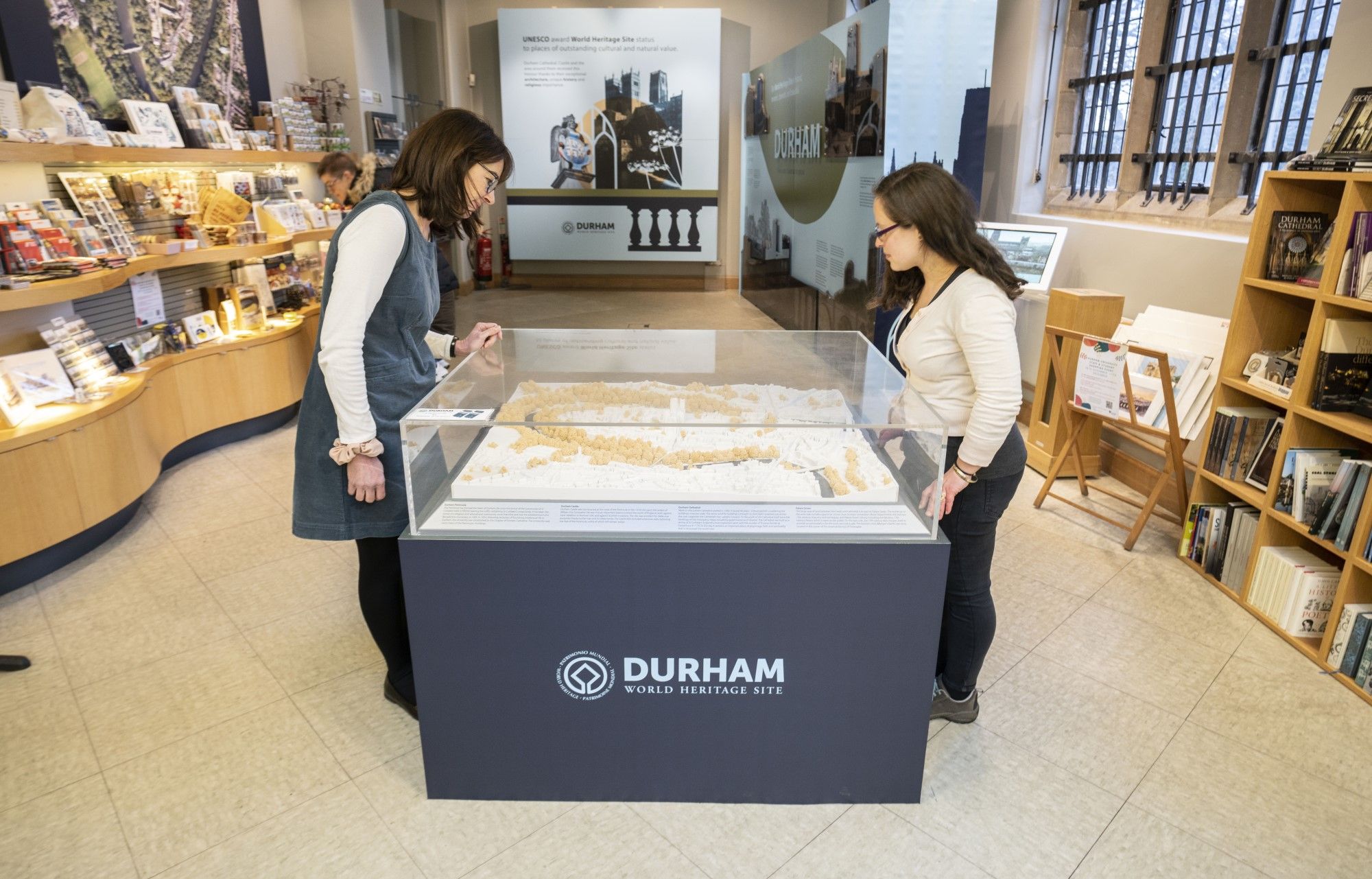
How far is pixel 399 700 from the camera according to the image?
257 cm

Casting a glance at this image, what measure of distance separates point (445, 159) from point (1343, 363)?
299cm

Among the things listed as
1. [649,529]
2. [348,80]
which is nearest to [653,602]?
[649,529]

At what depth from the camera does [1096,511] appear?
4.23m

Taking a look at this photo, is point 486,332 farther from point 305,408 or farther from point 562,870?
point 562,870

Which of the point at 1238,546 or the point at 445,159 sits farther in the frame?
the point at 1238,546

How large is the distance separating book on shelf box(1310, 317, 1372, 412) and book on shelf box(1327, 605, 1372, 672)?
0.68 meters

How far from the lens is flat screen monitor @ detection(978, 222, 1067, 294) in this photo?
4.92 m

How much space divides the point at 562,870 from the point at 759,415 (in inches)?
46.3

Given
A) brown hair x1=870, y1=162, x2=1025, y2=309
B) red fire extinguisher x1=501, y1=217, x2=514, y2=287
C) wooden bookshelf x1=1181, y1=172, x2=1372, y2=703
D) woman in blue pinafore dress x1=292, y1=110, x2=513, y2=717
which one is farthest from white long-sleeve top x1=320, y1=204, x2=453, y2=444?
red fire extinguisher x1=501, y1=217, x2=514, y2=287

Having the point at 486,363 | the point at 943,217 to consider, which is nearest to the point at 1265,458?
the point at 943,217

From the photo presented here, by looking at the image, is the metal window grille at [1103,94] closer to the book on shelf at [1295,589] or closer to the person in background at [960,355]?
the book on shelf at [1295,589]

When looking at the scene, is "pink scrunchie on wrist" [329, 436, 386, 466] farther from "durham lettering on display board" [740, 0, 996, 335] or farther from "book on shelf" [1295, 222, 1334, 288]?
"durham lettering on display board" [740, 0, 996, 335]

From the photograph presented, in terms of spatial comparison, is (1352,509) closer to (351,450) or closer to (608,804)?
(608,804)

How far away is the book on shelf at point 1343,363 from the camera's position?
9.45ft
